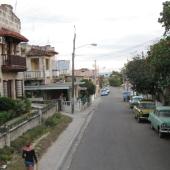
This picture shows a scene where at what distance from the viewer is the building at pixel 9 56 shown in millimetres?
36688

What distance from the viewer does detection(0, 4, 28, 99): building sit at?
3669 centimetres

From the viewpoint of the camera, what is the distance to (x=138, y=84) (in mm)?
52938

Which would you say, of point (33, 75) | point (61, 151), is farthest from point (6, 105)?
point (33, 75)

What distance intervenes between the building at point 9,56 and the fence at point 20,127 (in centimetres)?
379

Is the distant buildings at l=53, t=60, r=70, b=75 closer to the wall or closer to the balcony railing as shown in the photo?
the balcony railing

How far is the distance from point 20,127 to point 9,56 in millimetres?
12788

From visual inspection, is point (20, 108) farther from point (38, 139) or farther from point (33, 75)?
point (33, 75)

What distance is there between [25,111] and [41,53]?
92.4 ft

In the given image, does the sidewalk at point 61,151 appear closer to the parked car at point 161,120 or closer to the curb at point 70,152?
the curb at point 70,152

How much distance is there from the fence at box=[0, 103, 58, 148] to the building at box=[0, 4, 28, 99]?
12.4ft

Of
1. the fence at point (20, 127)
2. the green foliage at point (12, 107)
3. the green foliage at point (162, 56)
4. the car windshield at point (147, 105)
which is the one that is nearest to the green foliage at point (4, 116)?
the green foliage at point (12, 107)

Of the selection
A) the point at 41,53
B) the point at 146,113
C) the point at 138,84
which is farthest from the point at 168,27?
the point at 41,53

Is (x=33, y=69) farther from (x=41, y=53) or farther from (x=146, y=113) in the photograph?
(x=146, y=113)

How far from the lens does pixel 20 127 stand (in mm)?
25328
